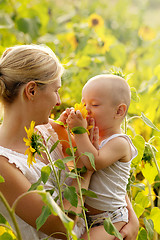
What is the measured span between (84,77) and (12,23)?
0.85 meters

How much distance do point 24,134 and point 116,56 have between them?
1.80 metres

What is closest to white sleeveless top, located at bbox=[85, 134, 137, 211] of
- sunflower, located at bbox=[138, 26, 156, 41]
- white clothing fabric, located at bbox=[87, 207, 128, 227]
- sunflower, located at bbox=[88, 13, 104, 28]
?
white clothing fabric, located at bbox=[87, 207, 128, 227]

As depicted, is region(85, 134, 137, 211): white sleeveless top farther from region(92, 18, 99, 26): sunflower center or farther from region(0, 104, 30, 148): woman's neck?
region(92, 18, 99, 26): sunflower center

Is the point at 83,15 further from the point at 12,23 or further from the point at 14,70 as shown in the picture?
the point at 14,70

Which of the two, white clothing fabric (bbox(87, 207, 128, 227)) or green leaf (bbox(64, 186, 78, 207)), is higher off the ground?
green leaf (bbox(64, 186, 78, 207))

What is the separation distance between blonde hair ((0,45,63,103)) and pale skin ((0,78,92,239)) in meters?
→ 0.02

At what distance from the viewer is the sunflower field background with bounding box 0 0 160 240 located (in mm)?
1657

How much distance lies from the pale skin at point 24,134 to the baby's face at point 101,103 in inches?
4.3

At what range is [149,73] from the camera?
10.5 feet

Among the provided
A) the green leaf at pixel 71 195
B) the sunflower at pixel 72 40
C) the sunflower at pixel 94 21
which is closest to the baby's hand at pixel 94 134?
the green leaf at pixel 71 195

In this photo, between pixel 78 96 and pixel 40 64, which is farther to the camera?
pixel 78 96

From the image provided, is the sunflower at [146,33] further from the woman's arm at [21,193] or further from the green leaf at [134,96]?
the woman's arm at [21,193]

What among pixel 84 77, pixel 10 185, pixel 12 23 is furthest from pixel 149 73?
pixel 10 185

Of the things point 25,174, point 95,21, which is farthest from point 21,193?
point 95,21
